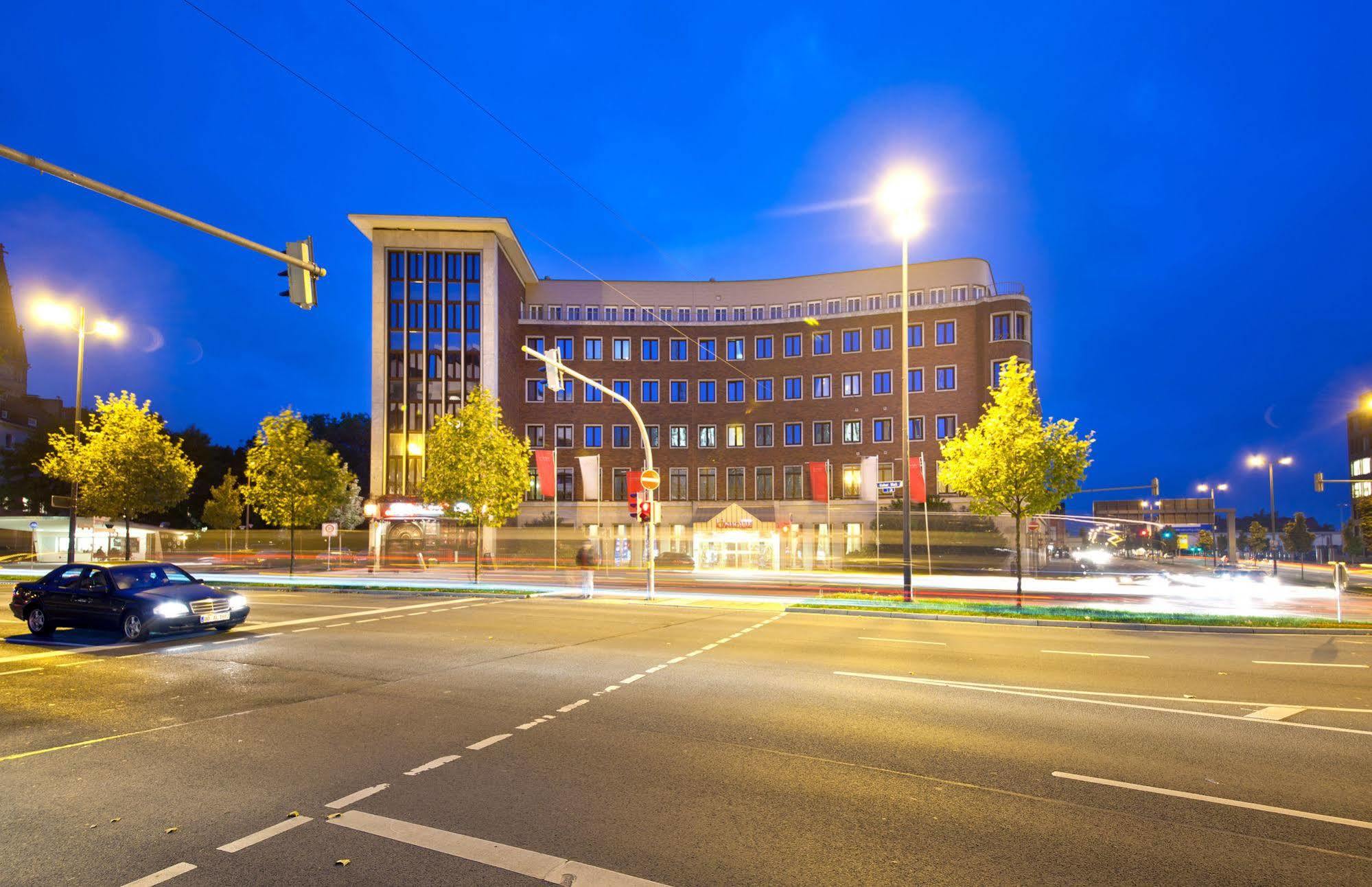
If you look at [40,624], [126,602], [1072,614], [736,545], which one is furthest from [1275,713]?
[736,545]

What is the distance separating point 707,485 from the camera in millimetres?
64500

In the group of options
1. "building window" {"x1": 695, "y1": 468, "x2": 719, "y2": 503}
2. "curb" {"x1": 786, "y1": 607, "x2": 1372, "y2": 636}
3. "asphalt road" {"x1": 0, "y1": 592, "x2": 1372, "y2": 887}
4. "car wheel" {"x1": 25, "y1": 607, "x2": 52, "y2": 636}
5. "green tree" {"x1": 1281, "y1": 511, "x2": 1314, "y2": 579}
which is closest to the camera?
"asphalt road" {"x1": 0, "y1": 592, "x2": 1372, "y2": 887}

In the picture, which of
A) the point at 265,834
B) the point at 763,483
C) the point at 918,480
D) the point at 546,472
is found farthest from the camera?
the point at 763,483

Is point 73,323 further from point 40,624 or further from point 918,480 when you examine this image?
point 918,480

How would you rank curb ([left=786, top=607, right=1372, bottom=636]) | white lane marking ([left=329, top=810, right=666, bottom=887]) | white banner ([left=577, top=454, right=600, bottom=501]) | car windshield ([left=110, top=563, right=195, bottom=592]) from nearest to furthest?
white lane marking ([left=329, top=810, right=666, bottom=887]) < car windshield ([left=110, top=563, right=195, bottom=592]) < curb ([left=786, top=607, right=1372, bottom=636]) < white banner ([left=577, top=454, right=600, bottom=501])

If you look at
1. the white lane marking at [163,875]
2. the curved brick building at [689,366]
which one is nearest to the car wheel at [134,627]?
the white lane marking at [163,875]

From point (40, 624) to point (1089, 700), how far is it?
18.8 metres

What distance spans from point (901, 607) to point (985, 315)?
43.1 m

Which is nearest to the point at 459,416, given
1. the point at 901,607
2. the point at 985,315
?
the point at 901,607

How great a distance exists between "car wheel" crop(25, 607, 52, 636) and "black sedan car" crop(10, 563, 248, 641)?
0.04 ft

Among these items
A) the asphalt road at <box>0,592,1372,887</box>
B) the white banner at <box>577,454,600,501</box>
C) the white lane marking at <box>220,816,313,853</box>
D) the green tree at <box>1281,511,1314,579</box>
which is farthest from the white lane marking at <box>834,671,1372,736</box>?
the green tree at <box>1281,511,1314,579</box>

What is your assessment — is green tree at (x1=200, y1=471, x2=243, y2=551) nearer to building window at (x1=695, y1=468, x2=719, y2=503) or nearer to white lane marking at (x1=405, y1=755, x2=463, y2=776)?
building window at (x1=695, y1=468, x2=719, y2=503)

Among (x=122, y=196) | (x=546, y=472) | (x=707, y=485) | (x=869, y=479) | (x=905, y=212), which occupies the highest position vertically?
(x=905, y=212)

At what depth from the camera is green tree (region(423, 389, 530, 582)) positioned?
32469 mm
